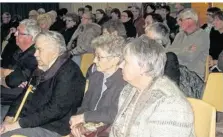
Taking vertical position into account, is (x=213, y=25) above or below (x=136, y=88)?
below

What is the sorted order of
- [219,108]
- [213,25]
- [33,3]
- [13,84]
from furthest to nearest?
[33,3]
[213,25]
[13,84]
[219,108]

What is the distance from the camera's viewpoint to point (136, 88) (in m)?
2.22

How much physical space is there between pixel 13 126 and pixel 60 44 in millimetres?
657

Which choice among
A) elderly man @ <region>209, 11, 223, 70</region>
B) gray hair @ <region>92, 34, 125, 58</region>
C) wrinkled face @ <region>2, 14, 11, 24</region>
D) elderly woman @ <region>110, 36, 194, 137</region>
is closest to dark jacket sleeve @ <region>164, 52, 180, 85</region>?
gray hair @ <region>92, 34, 125, 58</region>

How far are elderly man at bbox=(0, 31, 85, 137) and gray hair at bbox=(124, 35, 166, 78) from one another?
0.98 meters

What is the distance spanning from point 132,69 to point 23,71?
197 centimetres

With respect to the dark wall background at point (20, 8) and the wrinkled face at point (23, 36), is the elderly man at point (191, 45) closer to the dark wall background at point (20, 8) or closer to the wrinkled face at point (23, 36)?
the wrinkled face at point (23, 36)

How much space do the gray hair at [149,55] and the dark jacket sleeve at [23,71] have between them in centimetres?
192

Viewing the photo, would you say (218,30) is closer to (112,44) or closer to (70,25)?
(70,25)

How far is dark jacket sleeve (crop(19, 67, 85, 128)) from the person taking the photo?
293 cm

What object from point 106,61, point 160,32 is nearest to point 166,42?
point 160,32

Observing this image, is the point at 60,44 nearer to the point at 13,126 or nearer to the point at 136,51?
the point at 13,126

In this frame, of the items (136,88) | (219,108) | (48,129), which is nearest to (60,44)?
(48,129)

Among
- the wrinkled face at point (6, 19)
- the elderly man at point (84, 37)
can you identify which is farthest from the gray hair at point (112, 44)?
the wrinkled face at point (6, 19)
